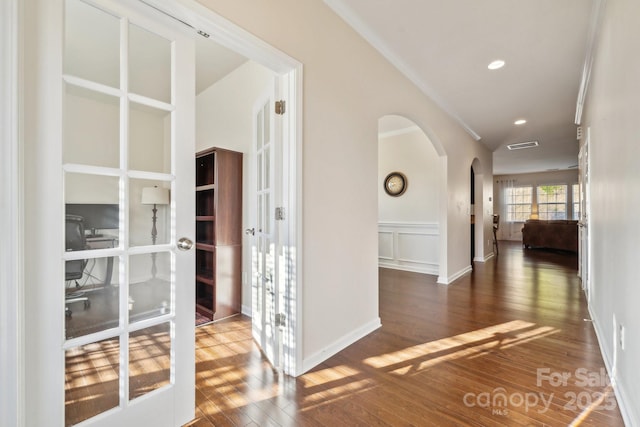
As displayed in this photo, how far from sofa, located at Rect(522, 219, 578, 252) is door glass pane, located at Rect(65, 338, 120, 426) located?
31.2 ft

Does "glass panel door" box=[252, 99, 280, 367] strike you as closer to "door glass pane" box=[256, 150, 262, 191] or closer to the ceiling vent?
"door glass pane" box=[256, 150, 262, 191]

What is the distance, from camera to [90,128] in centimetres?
115

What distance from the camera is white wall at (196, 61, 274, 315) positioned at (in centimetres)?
299

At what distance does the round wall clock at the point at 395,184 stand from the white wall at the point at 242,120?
333 centimetres

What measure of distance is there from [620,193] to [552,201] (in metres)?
11.3

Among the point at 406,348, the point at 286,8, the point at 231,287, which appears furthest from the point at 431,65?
the point at 231,287

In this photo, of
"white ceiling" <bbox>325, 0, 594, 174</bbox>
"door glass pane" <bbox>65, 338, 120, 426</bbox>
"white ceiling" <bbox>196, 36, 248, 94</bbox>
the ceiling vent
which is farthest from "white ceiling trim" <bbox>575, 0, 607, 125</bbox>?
"door glass pane" <bbox>65, 338, 120, 426</bbox>

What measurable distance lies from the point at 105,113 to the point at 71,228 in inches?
19.7

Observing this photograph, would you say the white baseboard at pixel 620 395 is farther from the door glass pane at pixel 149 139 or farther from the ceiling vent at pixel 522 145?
the ceiling vent at pixel 522 145

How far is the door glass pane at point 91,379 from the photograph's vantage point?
1083 millimetres

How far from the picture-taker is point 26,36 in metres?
0.97

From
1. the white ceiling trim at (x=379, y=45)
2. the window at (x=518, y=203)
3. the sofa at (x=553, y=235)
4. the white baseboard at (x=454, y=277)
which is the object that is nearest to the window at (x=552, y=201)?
the window at (x=518, y=203)

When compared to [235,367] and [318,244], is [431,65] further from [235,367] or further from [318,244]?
[235,367]

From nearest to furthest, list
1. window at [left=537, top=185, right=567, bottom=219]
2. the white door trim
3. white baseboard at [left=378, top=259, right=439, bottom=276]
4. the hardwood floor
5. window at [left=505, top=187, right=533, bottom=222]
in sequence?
the white door trim
the hardwood floor
white baseboard at [left=378, top=259, right=439, bottom=276]
window at [left=537, top=185, right=567, bottom=219]
window at [left=505, top=187, right=533, bottom=222]
